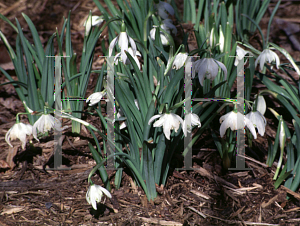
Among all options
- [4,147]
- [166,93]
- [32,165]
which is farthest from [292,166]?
[4,147]

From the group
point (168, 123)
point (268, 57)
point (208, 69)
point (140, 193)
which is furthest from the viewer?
point (268, 57)

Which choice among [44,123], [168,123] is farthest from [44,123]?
[168,123]

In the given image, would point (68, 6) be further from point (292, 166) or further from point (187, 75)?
point (292, 166)

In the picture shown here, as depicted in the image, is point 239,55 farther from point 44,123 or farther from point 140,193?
point 44,123

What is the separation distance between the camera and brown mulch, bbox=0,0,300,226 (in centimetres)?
169

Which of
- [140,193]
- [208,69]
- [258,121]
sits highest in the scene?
[208,69]

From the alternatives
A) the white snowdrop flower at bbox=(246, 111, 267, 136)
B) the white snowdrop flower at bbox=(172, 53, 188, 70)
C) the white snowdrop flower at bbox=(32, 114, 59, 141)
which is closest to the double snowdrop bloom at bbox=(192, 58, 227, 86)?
the white snowdrop flower at bbox=(172, 53, 188, 70)

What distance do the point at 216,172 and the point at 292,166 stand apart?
18.1 inches

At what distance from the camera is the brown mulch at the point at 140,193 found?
169cm

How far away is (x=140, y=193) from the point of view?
1.85 meters

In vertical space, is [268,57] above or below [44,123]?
above

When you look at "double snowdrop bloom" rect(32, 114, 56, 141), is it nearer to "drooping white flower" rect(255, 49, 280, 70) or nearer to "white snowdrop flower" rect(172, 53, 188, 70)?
"white snowdrop flower" rect(172, 53, 188, 70)

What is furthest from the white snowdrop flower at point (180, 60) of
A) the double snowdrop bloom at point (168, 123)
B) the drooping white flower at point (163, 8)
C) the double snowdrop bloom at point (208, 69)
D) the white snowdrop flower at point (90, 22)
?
the white snowdrop flower at point (90, 22)

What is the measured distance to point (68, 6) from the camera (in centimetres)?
386
